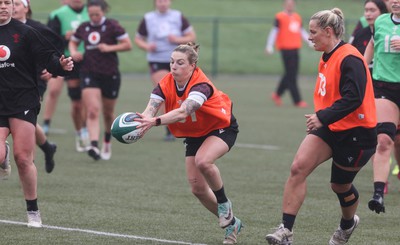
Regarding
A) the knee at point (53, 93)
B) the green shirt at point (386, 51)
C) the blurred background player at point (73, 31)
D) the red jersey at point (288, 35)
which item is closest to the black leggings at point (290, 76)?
the red jersey at point (288, 35)

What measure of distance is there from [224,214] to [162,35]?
7.66m

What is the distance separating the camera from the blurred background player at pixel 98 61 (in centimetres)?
1225

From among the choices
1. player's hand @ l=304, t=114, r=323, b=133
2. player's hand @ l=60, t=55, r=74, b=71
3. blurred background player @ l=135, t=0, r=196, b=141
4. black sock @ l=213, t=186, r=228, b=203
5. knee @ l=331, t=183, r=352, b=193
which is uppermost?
player's hand @ l=60, t=55, r=74, b=71

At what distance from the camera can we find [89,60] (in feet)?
40.8

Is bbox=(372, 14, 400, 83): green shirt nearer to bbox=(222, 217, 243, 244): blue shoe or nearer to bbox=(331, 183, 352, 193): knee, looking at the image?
bbox=(331, 183, 352, 193): knee

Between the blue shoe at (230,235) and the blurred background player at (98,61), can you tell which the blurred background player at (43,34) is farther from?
the blue shoe at (230,235)

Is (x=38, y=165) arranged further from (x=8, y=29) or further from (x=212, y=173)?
(x=212, y=173)

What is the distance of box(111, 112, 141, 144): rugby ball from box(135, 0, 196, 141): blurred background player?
7798 millimetres

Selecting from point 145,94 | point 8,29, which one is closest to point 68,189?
point 8,29

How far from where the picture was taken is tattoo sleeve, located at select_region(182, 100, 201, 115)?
7.05 m

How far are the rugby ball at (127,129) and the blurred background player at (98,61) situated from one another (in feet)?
17.6

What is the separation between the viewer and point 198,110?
7.40 m

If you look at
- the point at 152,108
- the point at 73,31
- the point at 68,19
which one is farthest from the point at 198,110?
the point at 68,19

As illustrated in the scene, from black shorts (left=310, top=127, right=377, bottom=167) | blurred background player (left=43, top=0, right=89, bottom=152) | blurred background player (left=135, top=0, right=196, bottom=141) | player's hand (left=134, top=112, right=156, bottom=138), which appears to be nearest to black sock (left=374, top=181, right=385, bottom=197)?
black shorts (left=310, top=127, right=377, bottom=167)
